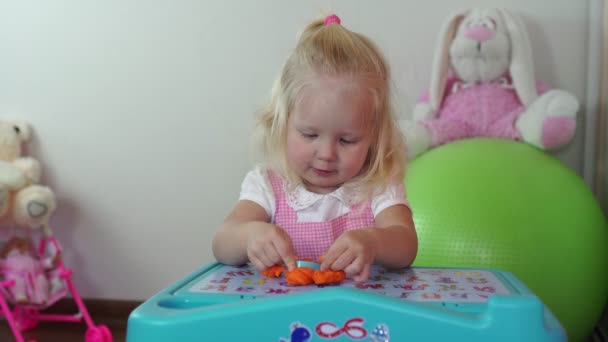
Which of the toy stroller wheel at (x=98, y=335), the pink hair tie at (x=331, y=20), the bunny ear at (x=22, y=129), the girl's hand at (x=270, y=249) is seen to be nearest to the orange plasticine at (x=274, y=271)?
the girl's hand at (x=270, y=249)

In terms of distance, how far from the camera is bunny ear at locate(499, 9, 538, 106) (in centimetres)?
153

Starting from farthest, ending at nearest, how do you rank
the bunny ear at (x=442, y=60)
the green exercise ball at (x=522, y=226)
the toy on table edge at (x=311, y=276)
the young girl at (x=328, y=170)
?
1. the bunny ear at (x=442, y=60)
2. the green exercise ball at (x=522, y=226)
3. the young girl at (x=328, y=170)
4. the toy on table edge at (x=311, y=276)

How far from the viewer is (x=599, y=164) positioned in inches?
62.9

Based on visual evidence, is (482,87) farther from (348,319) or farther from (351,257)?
(348,319)

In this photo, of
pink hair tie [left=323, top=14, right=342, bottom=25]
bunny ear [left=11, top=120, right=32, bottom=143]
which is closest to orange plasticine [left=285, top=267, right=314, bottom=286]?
pink hair tie [left=323, top=14, right=342, bottom=25]

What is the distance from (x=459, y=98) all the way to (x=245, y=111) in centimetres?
65

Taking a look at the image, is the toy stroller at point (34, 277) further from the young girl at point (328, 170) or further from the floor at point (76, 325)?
the young girl at point (328, 170)

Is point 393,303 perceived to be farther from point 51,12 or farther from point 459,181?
point 51,12

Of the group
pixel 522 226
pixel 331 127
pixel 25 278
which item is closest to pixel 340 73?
pixel 331 127

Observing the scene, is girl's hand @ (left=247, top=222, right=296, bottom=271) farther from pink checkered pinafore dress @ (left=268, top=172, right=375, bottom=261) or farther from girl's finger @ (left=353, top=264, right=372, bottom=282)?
pink checkered pinafore dress @ (left=268, top=172, right=375, bottom=261)

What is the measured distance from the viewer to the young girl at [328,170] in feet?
2.67

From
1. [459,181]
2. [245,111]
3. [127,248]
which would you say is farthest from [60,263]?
[459,181]

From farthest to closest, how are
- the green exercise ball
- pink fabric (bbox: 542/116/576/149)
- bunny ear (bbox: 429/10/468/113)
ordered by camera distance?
1. bunny ear (bbox: 429/10/468/113)
2. pink fabric (bbox: 542/116/576/149)
3. the green exercise ball

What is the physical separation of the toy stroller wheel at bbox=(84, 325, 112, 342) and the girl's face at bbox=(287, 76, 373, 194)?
3.42ft
